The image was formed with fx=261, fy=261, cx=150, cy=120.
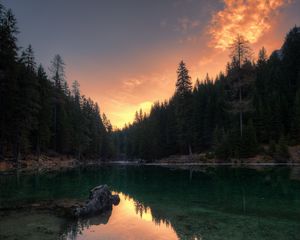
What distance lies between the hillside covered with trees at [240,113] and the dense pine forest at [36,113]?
66.6ft

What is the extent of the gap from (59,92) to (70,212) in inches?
2234

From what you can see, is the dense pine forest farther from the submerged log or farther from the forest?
the submerged log

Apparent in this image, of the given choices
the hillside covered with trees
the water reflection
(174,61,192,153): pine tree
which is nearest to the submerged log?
the water reflection

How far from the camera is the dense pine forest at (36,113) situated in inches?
862

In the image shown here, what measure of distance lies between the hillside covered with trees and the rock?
3510 centimetres

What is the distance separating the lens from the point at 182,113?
59.9 m

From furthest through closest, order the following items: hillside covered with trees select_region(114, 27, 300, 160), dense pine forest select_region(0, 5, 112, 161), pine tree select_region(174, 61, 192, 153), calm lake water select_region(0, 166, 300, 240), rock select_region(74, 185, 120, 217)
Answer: pine tree select_region(174, 61, 192, 153) < hillside covered with trees select_region(114, 27, 300, 160) < dense pine forest select_region(0, 5, 112, 161) < rock select_region(74, 185, 120, 217) < calm lake water select_region(0, 166, 300, 240)

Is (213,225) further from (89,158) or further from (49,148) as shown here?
(89,158)

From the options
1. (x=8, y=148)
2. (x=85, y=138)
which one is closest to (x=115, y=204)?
(x=8, y=148)

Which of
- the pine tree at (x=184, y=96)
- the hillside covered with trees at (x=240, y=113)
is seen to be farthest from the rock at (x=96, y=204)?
the pine tree at (x=184, y=96)

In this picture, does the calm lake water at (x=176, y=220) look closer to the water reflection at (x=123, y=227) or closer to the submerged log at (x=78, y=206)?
the water reflection at (x=123, y=227)

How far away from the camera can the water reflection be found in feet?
27.6

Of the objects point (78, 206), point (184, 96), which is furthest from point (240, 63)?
point (78, 206)

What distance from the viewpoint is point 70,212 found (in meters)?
11.4
